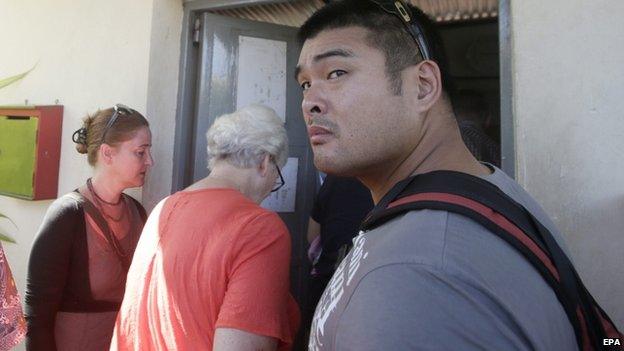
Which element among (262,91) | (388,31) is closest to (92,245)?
(262,91)

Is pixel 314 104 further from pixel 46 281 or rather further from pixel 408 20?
pixel 46 281

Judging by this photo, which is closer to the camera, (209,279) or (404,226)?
(404,226)

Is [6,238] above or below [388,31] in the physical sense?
below

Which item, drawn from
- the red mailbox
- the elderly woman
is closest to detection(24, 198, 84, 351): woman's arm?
the elderly woman

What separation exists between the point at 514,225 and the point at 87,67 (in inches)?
113

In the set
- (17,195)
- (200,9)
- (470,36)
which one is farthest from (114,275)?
(470,36)

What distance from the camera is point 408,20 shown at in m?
A: 1.10

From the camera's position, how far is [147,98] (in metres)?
2.70

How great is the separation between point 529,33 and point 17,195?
3045 millimetres

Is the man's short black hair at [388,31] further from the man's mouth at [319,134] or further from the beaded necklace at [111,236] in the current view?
the beaded necklace at [111,236]

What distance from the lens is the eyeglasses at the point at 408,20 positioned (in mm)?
1089

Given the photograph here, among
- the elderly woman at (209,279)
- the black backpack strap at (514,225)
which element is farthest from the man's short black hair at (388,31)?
the elderly woman at (209,279)

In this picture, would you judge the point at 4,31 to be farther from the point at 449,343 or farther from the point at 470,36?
the point at 449,343

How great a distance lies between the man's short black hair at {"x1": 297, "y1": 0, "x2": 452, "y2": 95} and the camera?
41.3 inches
